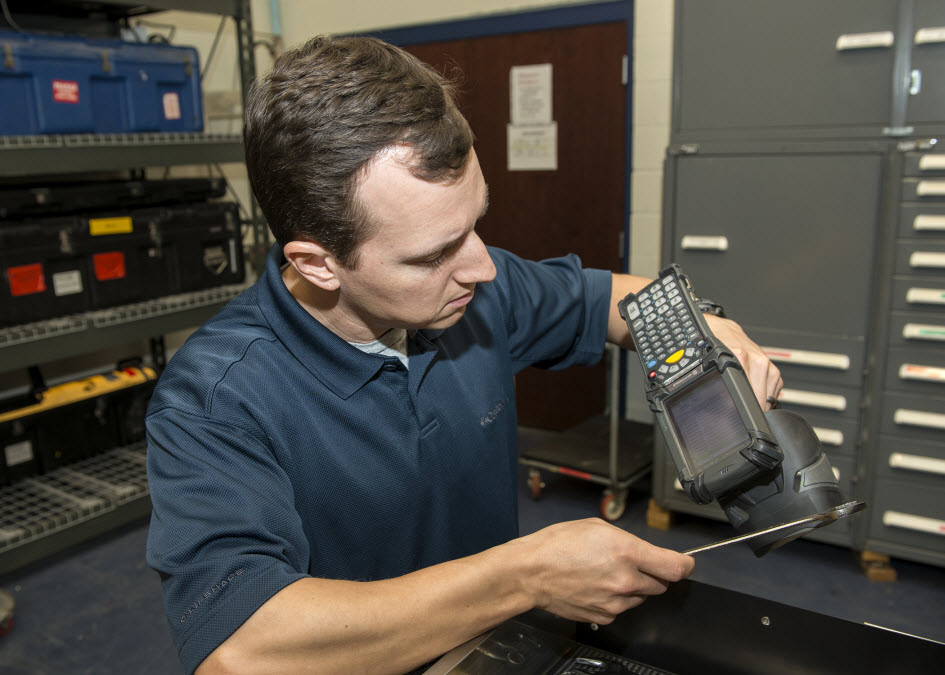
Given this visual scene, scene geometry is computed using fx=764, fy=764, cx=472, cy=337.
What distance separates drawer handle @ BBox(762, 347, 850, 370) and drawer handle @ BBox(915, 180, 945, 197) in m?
0.50

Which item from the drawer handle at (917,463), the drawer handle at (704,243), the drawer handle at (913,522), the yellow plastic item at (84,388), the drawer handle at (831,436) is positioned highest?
the drawer handle at (704,243)

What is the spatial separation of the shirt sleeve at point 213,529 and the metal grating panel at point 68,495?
199cm

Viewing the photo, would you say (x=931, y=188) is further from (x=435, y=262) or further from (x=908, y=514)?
(x=435, y=262)

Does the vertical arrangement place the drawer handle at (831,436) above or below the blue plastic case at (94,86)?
below

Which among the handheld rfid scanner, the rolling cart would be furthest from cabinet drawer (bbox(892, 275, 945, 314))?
the handheld rfid scanner

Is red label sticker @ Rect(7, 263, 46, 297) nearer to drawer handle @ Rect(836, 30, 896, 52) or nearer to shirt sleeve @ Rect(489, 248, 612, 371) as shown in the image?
shirt sleeve @ Rect(489, 248, 612, 371)

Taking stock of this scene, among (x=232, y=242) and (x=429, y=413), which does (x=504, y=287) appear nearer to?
(x=429, y=413)

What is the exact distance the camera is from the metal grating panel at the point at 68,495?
8.04 ft

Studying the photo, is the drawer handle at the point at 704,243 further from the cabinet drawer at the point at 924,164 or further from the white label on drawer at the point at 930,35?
the white label on drawer at the point at 930,35

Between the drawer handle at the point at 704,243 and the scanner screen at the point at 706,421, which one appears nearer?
the scanner screen at the point at 706,421

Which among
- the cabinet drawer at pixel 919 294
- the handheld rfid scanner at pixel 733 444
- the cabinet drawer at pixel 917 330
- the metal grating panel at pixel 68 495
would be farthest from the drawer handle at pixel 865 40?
the metal grating panel at pixel 68 495

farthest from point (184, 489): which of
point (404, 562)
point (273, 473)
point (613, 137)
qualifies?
point (613, 137)

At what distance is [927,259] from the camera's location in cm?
207

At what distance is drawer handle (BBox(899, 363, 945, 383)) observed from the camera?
212 centimetres
